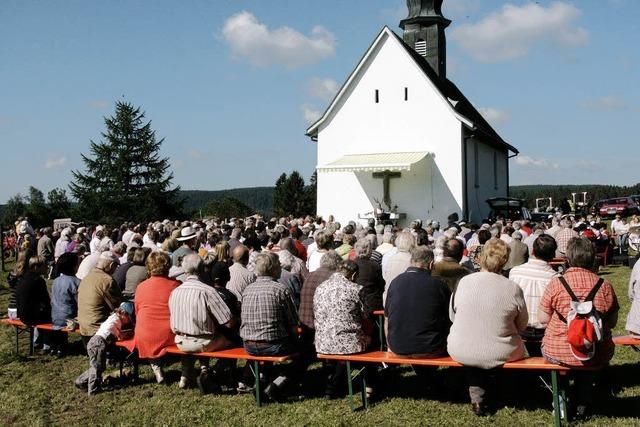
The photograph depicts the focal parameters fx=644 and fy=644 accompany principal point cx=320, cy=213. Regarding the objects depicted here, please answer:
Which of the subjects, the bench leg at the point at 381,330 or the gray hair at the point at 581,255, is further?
the bench leg at the point at 381,330

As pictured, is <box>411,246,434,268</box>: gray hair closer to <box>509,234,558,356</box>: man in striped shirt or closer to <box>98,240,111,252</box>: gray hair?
<box>509,234,558,356</box>: man in striped shirt

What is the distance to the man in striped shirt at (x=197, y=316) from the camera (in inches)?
259

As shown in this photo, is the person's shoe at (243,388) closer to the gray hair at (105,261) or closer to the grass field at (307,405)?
the grass field at (307,405)

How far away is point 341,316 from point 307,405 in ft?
3.14

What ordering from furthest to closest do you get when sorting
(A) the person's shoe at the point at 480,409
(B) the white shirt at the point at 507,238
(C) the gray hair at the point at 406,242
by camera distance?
(B) the white shirt at the point at 507,238
(C) the gray hair at the point at 406,242
(A) the person's shoe at the point at 480,409

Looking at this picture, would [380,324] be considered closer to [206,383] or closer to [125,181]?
[206,383]

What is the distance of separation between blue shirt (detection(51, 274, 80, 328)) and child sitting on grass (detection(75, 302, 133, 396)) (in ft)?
4.05

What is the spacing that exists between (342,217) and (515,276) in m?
19.3

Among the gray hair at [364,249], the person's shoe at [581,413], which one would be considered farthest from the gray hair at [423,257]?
the gray hair at [364,249]

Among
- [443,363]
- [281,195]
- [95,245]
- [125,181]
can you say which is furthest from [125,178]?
[443,363]

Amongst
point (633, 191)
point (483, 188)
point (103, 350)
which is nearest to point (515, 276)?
point (103, 350)

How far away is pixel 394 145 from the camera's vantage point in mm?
25000

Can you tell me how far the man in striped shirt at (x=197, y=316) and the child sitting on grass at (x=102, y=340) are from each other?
3.10 ft

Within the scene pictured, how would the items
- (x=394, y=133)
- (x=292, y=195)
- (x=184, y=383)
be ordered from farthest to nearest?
(x=292, y=195)
(x=394, y=133)
(x=184, y=383)
